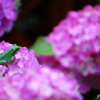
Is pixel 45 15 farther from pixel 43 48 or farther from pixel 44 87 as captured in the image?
pixel 44 87

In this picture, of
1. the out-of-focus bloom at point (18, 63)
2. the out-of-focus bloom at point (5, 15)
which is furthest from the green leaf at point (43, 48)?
the out-of-focus bloom at point (18, 63)

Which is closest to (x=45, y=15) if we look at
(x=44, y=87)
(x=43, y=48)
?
(x=43, y=48)

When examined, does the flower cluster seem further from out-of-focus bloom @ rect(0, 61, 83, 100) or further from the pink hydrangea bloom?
out-of-focus bloom @ rect(0, 61, 83, 100)

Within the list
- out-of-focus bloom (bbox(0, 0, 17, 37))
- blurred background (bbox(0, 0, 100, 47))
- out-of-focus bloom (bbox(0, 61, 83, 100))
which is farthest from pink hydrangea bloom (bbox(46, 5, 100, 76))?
blurred background (bbox(0, 0, 100, 47))

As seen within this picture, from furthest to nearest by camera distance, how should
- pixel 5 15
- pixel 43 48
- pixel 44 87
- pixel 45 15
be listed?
1. pixel 45 15
2. pixel 43 48
3. pixel 5 15
4. pixel 44 87

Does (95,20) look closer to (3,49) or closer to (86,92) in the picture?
(86,92)

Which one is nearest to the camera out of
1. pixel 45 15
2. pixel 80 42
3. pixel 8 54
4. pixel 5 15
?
pixel 8 54
